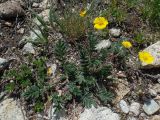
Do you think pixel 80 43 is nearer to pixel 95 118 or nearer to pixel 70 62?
pixel 70 62

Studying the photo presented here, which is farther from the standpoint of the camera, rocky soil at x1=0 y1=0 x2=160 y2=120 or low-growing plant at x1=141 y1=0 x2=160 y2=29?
low-growing plant at x1=141 y1=0 x2=160 y2=29

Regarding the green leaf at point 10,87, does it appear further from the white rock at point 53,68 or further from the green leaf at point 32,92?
the white rock at point 53,68

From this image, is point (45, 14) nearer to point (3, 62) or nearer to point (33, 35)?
point (33, 35)

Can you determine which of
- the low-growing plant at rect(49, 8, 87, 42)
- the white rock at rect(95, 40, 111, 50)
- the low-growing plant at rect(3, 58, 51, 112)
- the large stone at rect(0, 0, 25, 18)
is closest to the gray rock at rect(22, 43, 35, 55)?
the low-growing plant at rect(3, 58, 51, 112)

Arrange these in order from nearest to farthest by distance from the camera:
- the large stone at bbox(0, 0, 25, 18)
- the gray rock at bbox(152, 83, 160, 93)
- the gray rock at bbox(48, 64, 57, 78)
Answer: the gray rock at bbox(152, 83, 160, 93) < the gray rock at bbox(48, 64, 57, 78) < the large stone at bbox(0, 0, 25, 18)

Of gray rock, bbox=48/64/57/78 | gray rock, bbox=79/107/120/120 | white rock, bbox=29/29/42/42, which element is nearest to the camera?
gray rock, bbox=79/107/120/120

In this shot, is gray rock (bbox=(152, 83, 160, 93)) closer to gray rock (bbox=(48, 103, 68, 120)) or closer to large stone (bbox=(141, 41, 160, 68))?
large stone (bbox=(141, 41, 160, 68))
